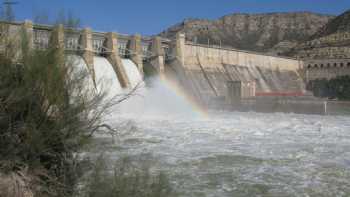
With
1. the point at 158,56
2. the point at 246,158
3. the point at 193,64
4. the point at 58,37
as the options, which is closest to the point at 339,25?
the point at 193,64

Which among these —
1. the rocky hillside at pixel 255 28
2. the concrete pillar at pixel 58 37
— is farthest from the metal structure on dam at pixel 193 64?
the rocky hillside at pixel 255 28

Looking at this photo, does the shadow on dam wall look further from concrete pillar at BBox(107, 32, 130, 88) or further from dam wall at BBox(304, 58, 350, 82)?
dam wall at BBox(304, 58, 350, 82)

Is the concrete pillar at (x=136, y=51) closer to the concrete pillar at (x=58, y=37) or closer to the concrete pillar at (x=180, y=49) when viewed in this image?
the concrete pillar at (x=180, y=49)

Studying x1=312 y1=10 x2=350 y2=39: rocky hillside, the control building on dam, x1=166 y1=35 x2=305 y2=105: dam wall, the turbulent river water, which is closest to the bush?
the turbulent river water

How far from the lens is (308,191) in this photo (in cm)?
835

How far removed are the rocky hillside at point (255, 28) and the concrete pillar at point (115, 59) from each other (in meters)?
83.5

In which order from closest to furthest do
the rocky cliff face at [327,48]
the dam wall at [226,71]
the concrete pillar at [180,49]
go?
the dam wall at [226,71] → the concrete pillar at [180,49] → the rocky cliff face at [327,48]

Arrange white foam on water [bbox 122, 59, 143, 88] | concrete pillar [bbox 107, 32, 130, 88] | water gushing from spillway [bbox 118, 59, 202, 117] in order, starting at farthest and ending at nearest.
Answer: white foam on water [bbox 122, 59, 143, 88] → concrete pillar [bbox 107, 32, 130, 88] → water gushing from spillway [bbox 118, 59, 202, 117]

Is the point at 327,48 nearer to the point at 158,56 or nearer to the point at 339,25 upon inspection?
the point at 339,25

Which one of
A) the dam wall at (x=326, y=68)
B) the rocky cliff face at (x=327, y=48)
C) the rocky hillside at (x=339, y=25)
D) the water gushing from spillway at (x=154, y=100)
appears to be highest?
the rocky hillside at (x=339, y=25)

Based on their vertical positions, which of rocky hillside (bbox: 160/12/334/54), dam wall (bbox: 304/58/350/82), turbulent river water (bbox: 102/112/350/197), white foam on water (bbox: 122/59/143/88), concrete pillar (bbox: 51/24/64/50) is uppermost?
rocky hillside (bbox: 160/12/334/54)

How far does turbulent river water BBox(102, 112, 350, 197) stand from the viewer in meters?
8.58

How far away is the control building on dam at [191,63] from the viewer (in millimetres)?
30172

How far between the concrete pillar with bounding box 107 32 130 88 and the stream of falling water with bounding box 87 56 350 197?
8226 mm
